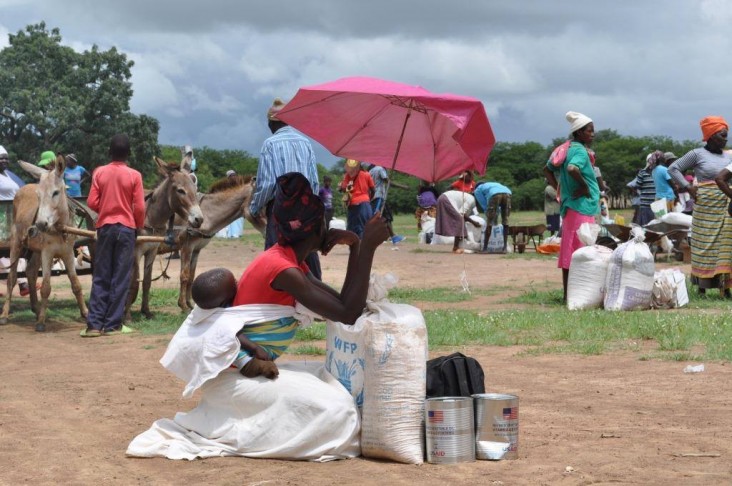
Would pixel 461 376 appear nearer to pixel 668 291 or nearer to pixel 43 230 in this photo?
pixel 668 291

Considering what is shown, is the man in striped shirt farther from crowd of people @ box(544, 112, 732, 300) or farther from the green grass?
crowd of people @ box(544, 112, 732, 300)

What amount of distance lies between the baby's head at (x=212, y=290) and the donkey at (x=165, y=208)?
607 cm

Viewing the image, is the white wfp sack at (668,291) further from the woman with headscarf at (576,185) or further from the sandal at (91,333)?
the sandal at (91,333)

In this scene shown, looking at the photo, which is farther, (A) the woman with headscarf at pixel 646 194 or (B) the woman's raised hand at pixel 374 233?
(A) the woman with headscarf at pixel 646 194

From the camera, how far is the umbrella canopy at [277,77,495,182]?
6.59 metres

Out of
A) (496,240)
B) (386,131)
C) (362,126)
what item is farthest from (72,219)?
(496,240)

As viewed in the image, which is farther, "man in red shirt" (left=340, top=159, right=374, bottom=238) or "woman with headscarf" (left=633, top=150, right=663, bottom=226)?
"woman with headscarf" (left=633, top=150, right=663, bottom=226)

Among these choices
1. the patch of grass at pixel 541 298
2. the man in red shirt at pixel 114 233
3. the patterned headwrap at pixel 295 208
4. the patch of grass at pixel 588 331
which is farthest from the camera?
the patch of grass at pixel 541 298

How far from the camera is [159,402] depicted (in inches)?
287

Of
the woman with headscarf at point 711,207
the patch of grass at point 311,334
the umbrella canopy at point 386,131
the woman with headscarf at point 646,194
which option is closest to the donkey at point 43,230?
the patch of grass at point 311,334

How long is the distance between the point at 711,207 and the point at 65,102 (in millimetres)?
41086

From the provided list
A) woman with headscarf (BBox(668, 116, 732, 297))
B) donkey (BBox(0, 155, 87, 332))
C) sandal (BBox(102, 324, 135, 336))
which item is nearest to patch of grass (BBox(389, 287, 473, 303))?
woman with headscarf (BBox(668, 116, 732, 297))

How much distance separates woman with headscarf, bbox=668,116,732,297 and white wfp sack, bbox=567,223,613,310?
61.1 inches

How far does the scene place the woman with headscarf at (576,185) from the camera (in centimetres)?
1165
